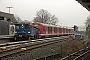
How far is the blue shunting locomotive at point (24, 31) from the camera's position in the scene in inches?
949

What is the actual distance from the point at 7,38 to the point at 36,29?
167 inches

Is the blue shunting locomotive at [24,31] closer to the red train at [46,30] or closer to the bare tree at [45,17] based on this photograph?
the red train at [46,30]

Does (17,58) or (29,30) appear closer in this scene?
(17,58)

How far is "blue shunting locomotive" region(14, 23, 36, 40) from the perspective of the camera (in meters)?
24.1

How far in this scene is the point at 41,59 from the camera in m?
12.4

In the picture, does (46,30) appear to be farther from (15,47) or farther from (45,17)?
(45,17)

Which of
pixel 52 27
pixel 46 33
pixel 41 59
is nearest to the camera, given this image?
pixel 41 59

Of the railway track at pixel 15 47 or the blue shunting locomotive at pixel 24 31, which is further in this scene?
the blue shunting locomotive at pixel 24 31

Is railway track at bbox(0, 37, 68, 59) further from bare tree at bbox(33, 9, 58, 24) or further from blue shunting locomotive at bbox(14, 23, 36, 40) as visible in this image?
bare tree at bbox(33, 9, 58, 24)

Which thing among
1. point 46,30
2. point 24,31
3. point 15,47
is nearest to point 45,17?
point 46,30

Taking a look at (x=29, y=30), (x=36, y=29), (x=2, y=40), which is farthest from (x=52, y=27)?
(x=2, y=40)

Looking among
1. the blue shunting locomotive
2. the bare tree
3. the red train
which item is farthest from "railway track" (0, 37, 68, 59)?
the bare tree

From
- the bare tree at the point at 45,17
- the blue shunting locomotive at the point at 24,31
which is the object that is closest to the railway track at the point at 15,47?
the blue shunting locomotive at the point at 24,31

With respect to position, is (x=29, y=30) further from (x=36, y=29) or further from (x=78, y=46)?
(x=78, y=46)
